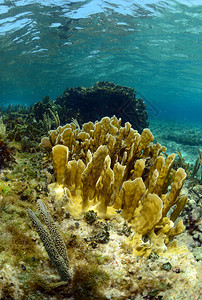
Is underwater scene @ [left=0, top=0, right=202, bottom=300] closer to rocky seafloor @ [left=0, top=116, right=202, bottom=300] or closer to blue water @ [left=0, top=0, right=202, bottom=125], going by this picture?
rocky seafloor @ [left=0, top=116, right=202, bottom=300]

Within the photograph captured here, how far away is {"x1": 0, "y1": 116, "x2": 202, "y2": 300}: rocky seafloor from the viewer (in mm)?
1723

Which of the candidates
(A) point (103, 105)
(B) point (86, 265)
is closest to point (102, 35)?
(A) point (103, 105)

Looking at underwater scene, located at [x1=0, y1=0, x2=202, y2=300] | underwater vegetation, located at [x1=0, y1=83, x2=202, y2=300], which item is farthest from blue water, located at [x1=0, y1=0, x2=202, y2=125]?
underwater vegetation, located at [x1=0, y1=83, x2=202, y2=300]

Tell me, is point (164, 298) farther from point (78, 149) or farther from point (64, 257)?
point (78, 149)

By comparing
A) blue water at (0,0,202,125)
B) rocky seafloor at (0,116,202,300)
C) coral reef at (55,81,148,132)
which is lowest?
coral reef at (55,81,148,132)

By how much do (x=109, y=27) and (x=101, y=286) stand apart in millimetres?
21745

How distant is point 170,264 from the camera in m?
1.98

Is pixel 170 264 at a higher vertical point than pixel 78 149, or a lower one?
lower

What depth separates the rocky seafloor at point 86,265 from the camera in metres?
1.72

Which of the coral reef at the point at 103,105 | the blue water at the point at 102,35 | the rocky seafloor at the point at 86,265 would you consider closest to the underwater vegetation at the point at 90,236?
the rocky seafloor at the point at 86,265

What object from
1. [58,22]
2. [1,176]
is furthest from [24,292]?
[58,22]

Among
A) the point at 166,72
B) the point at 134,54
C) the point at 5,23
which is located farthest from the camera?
the point at 166,72

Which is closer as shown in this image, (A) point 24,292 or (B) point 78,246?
(A) point 24,292

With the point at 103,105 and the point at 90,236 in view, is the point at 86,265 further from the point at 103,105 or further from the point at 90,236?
the point at 103,105
